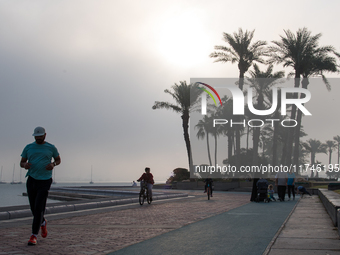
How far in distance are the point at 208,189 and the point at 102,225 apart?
44.3ft

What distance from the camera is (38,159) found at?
6863mm

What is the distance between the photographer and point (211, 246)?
21.3 feet

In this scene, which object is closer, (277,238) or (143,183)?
(277,238)

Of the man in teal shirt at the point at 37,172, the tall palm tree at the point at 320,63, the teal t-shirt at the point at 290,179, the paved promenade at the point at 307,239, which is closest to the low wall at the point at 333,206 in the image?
the paved promenade at the point at 307,239

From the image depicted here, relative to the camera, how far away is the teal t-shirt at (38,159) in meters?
6.84

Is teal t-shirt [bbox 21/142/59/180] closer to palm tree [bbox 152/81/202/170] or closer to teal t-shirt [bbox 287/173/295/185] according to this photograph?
teal t-shirt [bbox 287/173/295/185]

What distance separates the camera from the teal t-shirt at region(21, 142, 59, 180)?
684 centimetres

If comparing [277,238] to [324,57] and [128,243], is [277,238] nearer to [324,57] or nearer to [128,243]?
[128,243]

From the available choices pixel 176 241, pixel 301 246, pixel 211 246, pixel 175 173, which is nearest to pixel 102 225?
pixel 176 241

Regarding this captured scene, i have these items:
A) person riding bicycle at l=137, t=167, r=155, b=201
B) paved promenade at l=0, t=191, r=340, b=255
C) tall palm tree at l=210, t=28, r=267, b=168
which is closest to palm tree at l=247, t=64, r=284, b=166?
tall palm tree at l=210, t=28, r=267, b=168

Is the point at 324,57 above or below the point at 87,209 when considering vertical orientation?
above

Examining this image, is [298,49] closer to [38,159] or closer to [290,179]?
[290,179]

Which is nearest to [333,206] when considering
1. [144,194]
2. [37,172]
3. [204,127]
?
[37,172]

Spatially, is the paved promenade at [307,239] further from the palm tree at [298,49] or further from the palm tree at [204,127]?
the palm tree at [204,127]
